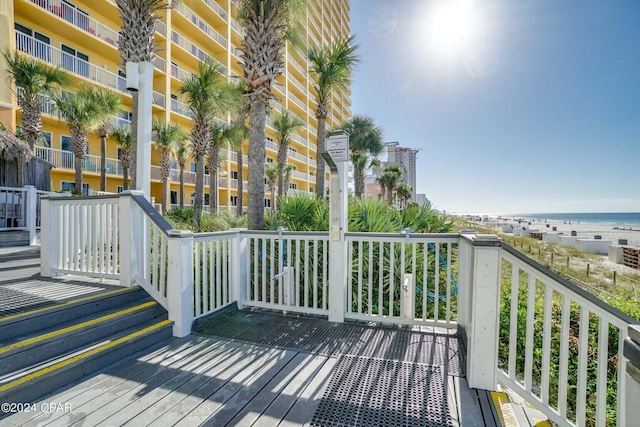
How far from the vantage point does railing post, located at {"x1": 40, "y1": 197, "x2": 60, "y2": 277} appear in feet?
11.6

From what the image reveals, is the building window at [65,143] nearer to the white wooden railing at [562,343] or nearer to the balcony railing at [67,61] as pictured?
the balcony railing at [67,61]

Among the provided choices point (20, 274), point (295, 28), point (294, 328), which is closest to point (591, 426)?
point (294, 328)

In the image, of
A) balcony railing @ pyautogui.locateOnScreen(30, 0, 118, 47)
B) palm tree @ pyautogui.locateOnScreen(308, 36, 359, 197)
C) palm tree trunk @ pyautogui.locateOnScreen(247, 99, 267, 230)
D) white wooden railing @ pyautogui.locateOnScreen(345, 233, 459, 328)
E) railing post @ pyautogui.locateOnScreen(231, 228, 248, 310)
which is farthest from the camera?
balcony railing @ pyautogui.locateOnScreen(30, 0, 118, 47)

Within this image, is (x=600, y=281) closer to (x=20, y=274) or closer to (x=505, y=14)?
(x=505, y=14)

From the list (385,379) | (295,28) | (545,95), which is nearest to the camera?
(385,379)

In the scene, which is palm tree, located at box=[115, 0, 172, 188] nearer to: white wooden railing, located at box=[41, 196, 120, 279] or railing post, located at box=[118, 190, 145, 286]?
white wooden railing, located at box=[41, 196, 120, 279]

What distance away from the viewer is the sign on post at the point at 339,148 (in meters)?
3.33

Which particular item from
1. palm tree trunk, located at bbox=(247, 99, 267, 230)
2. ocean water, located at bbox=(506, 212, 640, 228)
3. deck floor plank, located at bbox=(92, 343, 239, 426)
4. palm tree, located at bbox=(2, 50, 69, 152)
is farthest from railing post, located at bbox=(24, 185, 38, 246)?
ocean water, located at bbox=(506, 212, 640, 228)

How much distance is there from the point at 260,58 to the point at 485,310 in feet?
20.3

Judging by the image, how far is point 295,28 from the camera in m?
A: 7.32

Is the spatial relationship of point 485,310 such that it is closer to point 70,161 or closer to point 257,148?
point 257,148

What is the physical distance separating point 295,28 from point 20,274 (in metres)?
7.30

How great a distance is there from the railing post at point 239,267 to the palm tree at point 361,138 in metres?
18.4

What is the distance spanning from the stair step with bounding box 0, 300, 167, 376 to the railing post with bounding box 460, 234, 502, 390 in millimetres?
2964
